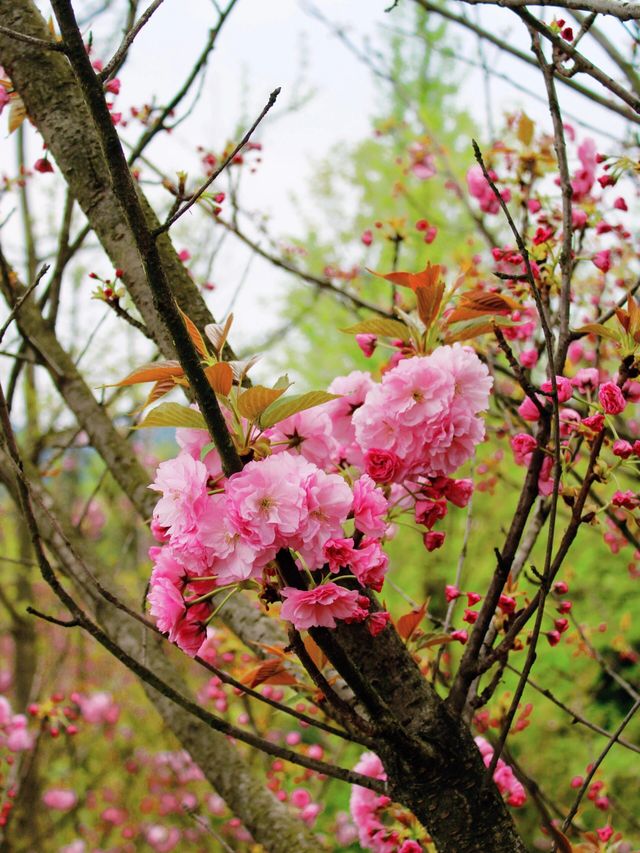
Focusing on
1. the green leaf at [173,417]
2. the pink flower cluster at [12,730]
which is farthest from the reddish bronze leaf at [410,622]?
the pink flower cluster at [12,730]

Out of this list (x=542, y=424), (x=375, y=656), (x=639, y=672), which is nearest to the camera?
(x=375, y=656)

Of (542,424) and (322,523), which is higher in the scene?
(542,424)

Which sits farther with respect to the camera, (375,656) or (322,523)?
(375,656)

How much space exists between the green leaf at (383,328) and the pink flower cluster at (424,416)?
0.11 meters

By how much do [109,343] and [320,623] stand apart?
692 centimetres

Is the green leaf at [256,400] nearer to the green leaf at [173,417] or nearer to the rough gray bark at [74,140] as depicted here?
the green leaf at [173,417]

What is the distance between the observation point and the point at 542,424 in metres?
1.10

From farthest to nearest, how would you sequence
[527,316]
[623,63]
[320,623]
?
[527,316], [623,63], [320,623]

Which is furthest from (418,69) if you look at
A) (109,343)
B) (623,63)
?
(623,63)

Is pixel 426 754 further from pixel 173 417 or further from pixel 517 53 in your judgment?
pixel 517 53

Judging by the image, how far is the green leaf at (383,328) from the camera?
1071 millimetres

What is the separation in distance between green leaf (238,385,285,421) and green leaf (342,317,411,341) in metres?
0.26

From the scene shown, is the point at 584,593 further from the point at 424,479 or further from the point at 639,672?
the point at 424,479

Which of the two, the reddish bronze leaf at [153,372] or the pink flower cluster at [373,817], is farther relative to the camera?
the pink flower cluster at [373,817]
